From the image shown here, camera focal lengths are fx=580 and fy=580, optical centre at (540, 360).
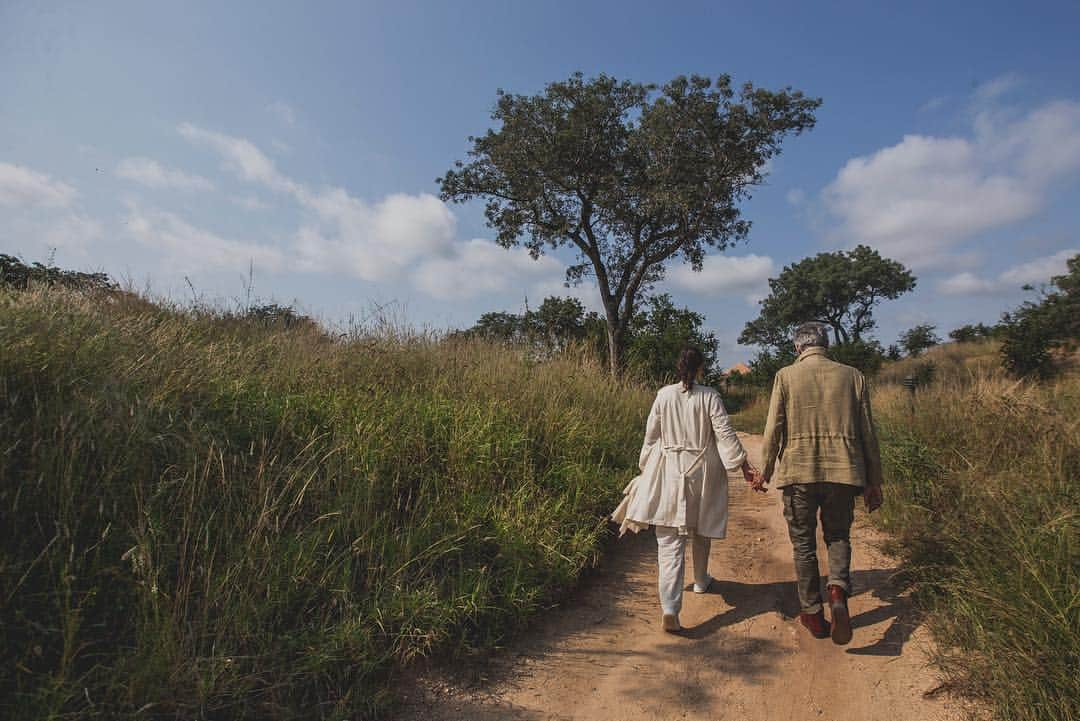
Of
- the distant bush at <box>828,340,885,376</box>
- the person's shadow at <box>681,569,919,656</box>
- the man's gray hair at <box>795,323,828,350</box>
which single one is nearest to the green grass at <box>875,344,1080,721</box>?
the person's shadow at <box>681,569,919,656</box>

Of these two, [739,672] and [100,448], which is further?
[739,672]

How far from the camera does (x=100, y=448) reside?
10.7 feet

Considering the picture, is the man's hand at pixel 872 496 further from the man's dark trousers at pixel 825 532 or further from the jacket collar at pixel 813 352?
the jacket collar at pixel 813 352

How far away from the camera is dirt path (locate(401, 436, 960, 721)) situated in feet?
10.7

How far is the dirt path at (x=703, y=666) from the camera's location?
3252 mm

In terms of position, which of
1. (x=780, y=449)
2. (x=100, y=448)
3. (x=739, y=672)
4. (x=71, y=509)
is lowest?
(x=739, y=672)

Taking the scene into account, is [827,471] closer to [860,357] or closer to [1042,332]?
[1042,332]

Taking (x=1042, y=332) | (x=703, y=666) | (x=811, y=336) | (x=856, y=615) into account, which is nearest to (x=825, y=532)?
(x=856, y=615)

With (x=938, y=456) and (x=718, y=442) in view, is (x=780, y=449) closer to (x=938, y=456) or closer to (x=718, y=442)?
(x=718, y=442)

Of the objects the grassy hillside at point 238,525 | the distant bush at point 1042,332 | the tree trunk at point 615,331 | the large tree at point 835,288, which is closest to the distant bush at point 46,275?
the grassy hillside at point 238,525

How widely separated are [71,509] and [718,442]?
399 cm

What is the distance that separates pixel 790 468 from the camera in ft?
13.4

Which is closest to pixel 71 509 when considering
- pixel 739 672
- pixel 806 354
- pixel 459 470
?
pixel 459 470

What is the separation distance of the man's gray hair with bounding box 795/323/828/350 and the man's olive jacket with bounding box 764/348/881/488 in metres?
0.10
